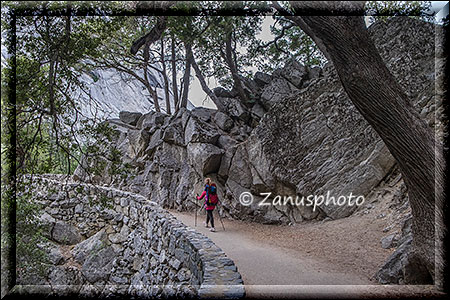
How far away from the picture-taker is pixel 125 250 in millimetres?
5113

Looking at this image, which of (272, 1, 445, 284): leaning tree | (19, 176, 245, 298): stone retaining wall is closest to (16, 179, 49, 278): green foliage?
(19, 176, 245, 298): stone retaining wall

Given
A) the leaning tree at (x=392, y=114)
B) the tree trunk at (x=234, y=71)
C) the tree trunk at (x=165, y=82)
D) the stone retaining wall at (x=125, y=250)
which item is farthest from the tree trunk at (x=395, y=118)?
the tree trunk at (x=165, y=82)

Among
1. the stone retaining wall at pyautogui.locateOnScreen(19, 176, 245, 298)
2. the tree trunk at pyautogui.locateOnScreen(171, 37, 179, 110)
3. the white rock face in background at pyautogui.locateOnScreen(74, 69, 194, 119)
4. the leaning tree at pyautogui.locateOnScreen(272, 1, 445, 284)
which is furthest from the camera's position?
the tree trunk at pyautogui.locateOnScreen(171, 37, 179, 110)

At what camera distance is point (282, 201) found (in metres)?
4.84

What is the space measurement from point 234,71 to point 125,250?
13.4ft

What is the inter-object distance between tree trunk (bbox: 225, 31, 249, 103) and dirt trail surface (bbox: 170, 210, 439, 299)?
9.74 feet

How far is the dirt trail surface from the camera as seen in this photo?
2531 mm

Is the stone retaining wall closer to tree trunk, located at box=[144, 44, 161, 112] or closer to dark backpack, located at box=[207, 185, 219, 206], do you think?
dark backpack, located at box=[207, 185, 219, 206]

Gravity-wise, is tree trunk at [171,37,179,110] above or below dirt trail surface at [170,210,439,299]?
above

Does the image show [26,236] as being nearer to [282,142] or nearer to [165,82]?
[165,82]

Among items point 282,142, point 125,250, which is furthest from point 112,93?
point 282,142

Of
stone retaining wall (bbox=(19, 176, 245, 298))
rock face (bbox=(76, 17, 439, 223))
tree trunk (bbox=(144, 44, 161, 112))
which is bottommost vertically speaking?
stone retaining wall (bbox=(19, 176, 245, 298))

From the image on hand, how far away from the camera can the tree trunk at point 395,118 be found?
7.88 ft

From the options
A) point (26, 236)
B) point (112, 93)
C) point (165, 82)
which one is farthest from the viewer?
point (165, 82)
